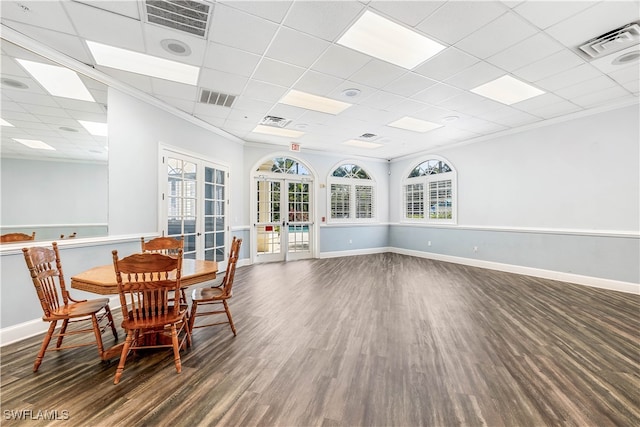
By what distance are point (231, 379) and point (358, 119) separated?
456 centimetres

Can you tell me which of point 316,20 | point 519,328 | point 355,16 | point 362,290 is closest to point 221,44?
point 316,20

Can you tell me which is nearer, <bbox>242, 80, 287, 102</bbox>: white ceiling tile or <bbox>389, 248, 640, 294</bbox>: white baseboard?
<bbox>242, 80, 287, 102</bbox>: white ceiling tile

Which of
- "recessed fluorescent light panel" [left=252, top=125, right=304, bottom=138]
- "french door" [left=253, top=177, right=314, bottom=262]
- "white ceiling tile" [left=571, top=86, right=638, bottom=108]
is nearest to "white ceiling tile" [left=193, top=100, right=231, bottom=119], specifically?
"recessed fluorescent light panel" [left=252, top=125, right=304, bottom=138]

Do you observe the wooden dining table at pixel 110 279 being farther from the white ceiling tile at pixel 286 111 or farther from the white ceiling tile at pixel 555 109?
the white ceiling tile at pixel 555 109

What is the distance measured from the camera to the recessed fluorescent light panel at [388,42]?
8.45 ft

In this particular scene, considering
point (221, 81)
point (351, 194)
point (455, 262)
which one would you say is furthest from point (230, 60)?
point (455, 262)

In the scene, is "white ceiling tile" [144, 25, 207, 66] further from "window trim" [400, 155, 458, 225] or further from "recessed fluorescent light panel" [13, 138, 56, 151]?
"window trim" [400, 155, 458, 225]

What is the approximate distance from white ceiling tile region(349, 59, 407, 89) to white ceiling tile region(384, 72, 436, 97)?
10cm

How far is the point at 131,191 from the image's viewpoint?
3773 mm

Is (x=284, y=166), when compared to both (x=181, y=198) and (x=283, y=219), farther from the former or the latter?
(x=181, y=198)

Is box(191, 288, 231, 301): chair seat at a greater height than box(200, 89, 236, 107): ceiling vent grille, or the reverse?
box(200, 89, 236, 107): ceiling vent grille

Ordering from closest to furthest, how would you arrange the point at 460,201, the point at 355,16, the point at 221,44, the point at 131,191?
the point at 355,16 → the point at 221,44 → the point at 131,191 → the point at 460,201

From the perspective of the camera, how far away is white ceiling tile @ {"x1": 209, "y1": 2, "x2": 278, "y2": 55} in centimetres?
239

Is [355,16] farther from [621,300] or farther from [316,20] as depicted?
[621,300]
